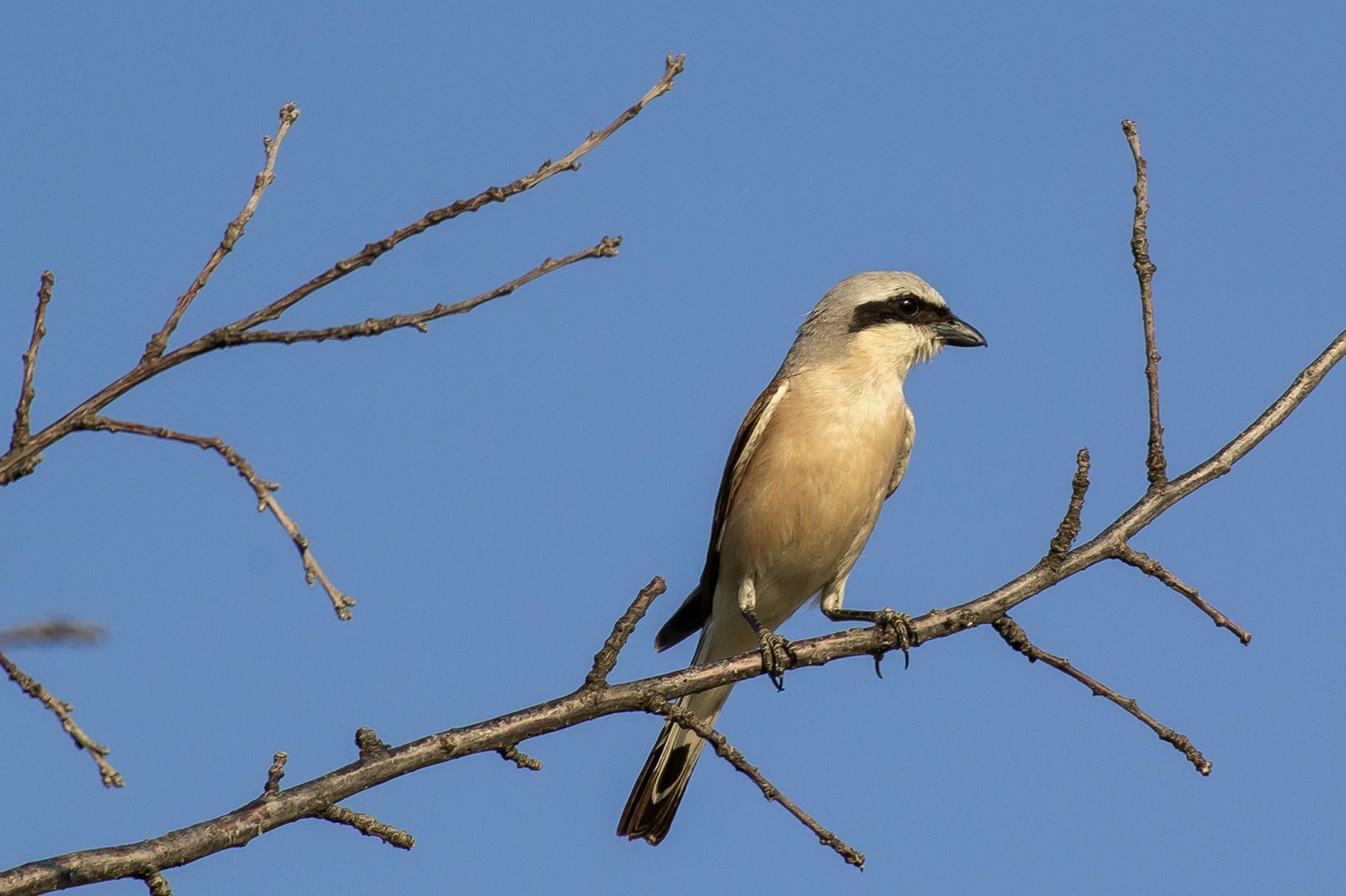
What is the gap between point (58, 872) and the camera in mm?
2818

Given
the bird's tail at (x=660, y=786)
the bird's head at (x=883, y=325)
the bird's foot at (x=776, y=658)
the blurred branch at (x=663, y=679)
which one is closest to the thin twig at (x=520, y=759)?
the blurred branch at (x=663, y=679)

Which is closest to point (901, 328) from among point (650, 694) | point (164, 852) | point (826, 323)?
point (826, 323)

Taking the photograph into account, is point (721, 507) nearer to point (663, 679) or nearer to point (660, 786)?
point (660, 786)

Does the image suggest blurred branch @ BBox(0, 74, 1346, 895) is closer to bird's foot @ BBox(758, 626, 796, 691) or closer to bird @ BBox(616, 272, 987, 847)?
bird's foot @ BBox(758, 626, 796, 691)

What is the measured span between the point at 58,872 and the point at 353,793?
0.71m

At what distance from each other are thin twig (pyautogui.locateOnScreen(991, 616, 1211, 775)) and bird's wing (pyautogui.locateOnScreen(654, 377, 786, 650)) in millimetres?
2669

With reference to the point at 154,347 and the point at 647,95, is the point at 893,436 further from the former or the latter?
the point at 154,347

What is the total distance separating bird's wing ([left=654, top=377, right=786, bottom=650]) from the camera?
6.50 meters

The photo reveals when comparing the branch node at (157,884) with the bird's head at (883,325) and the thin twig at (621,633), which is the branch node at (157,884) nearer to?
the thin twig at (621,633)

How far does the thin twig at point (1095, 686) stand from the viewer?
11.4 feet

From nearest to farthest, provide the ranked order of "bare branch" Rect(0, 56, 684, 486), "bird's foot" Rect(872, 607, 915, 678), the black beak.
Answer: "bare branch" Rect(0, 56, 684, 486)
"bird's foot" Rect(872, 607, 915, 678)
the black beak

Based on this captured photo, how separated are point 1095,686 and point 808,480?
258cm

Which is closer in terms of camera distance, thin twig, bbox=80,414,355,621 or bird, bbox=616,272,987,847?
thin twig, bbox=80,414,355,621

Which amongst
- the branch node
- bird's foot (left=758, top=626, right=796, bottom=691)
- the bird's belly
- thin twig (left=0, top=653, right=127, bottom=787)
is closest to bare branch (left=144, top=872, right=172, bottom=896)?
the branch node
